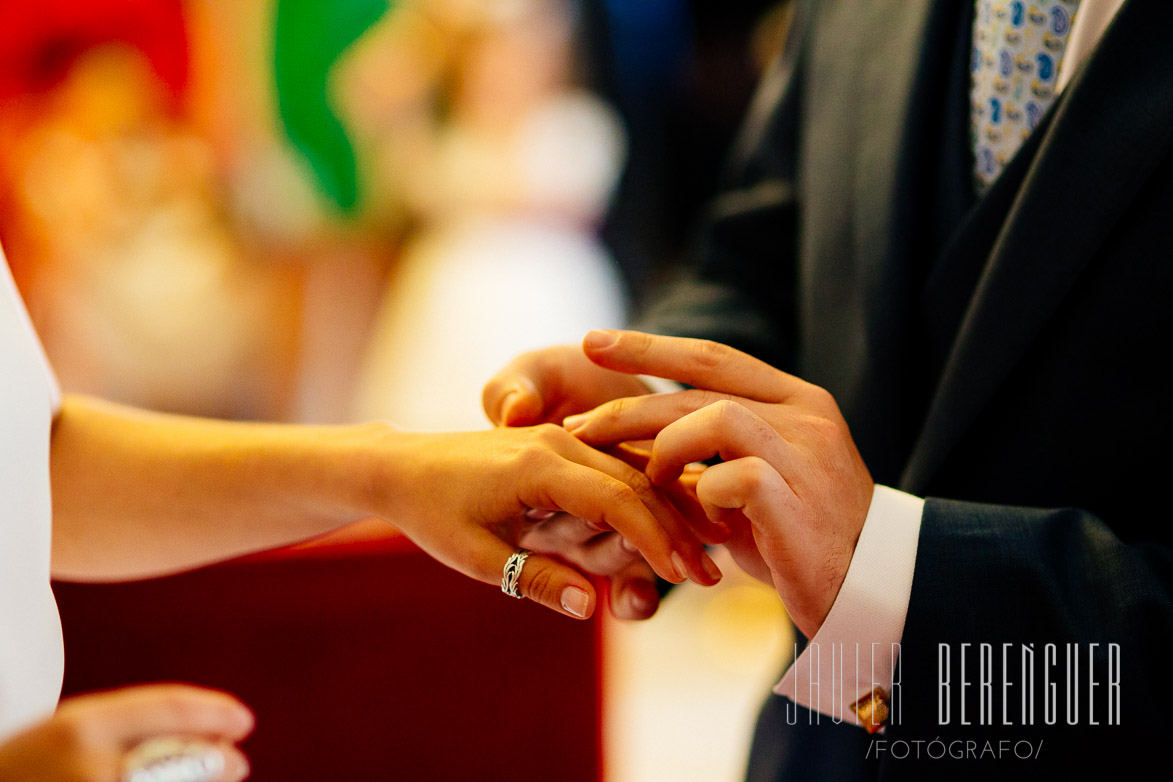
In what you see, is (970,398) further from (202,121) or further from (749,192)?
(202,121)

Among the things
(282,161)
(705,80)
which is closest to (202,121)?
(282,161)

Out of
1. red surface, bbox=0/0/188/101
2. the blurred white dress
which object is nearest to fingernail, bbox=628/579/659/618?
the blurred white dress

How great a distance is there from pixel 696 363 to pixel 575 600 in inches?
9.2

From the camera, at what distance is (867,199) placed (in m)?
0.92

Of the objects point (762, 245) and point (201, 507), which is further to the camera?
point (762, 245)

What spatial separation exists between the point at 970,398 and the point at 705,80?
8.47 ft

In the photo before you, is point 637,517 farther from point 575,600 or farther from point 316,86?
point 316,86

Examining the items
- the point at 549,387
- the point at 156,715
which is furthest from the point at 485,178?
the point at 156,715

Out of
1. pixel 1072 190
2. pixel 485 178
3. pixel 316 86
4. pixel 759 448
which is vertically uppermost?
pixel 316 86

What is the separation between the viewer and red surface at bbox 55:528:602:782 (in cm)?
119

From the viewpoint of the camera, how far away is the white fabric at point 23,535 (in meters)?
0.59

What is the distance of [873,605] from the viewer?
657 millimetres

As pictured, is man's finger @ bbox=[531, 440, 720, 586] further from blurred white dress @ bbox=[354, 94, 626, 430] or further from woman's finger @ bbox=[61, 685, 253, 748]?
blurred white dress @ bbox=[354, 94, 626, 430]

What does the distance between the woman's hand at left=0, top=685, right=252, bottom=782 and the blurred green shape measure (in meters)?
2.34
